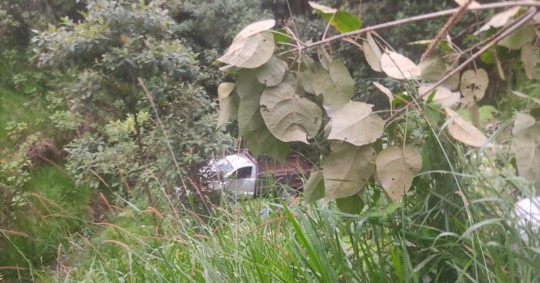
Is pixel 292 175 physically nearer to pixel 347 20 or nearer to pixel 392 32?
pixel 347 20

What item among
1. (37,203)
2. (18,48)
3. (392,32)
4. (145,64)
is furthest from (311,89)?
(18,48)

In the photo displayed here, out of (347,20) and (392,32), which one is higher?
(347,20)

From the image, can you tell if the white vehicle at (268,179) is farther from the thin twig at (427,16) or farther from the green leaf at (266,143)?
the thin twig at (427,16)

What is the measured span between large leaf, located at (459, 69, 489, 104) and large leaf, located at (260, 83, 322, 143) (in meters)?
0.59

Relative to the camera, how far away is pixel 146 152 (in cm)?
441

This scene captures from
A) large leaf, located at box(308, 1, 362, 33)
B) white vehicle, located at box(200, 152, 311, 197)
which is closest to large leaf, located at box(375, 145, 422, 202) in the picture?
large leaf, located at box(308, 1, 362, 33)

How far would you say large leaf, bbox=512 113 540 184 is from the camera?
3.88ft

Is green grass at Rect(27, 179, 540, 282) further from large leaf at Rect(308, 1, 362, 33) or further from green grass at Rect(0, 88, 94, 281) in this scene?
green grass at Rect(0, 88, 94, 281)

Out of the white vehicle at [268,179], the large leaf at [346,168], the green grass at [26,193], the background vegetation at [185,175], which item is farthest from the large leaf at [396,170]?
the green grass at [26,193]

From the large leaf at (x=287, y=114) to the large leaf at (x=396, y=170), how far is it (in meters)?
0.19

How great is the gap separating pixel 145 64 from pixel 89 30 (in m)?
0.48

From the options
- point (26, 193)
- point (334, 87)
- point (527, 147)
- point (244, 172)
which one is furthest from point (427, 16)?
point (26, 193)

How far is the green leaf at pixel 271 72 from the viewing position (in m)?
1.37

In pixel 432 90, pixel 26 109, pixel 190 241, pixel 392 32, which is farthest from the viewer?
pixel 26 109
